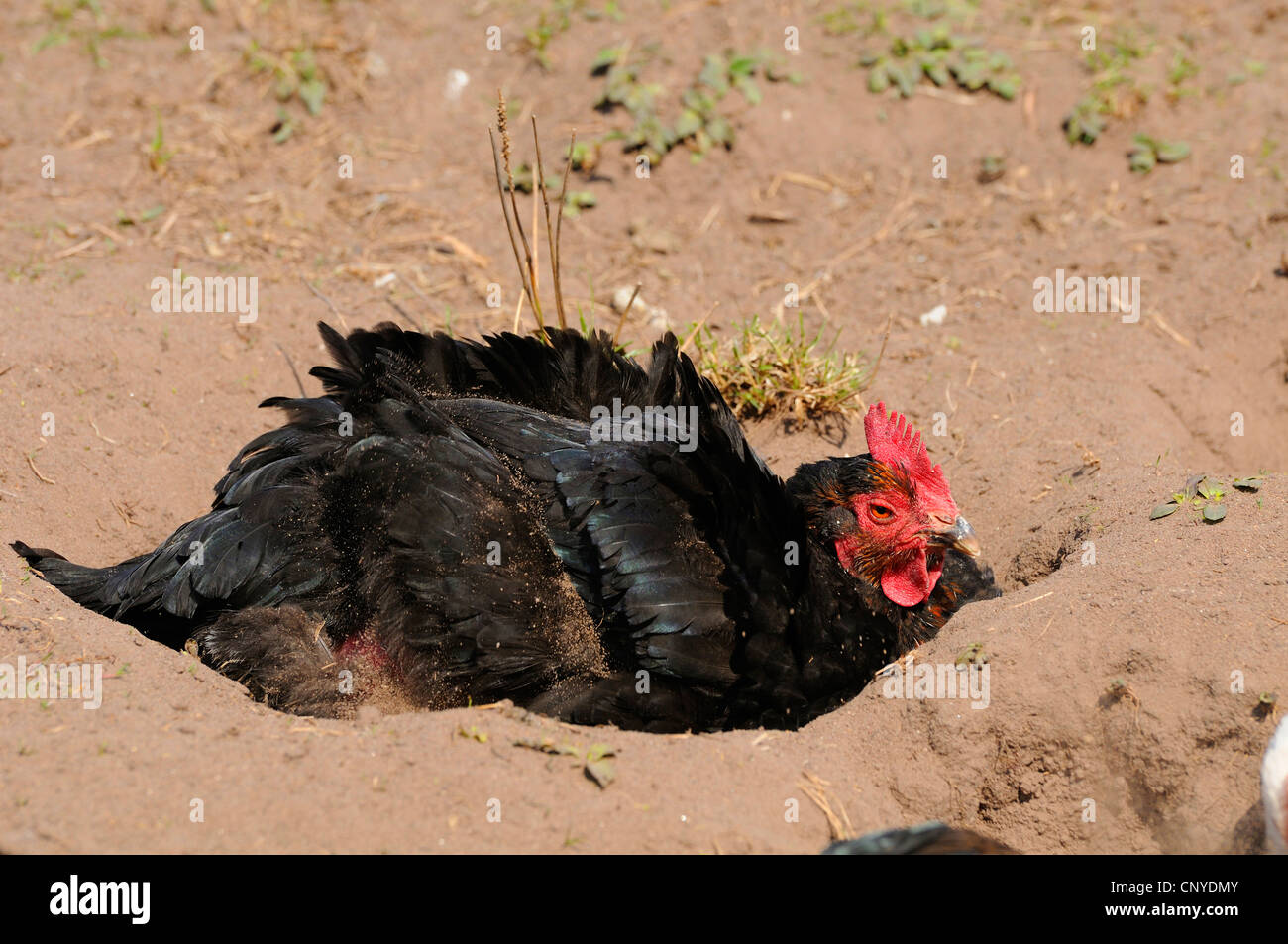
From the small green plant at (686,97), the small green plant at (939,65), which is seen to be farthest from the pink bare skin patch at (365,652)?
the small green plant at (939,65)

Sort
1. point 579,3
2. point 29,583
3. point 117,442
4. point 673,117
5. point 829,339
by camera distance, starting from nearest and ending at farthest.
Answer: point 29,583 < point 117,442 < point 829,339 < point 673,117 < point 579,3

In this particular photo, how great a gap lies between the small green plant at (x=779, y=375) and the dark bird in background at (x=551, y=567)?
1.26m

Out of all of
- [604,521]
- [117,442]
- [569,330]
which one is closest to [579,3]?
[569,330]

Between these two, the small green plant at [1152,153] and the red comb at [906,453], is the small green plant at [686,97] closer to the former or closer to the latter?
the small green plant at [1152,153]

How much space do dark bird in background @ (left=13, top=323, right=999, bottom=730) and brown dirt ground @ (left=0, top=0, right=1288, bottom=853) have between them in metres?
0.29

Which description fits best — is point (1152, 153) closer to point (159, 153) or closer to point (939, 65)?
point (939, 65)

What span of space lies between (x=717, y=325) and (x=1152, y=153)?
3.58m

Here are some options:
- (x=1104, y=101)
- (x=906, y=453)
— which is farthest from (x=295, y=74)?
(x=1104, y=101)

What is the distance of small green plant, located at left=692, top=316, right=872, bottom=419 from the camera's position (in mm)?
5676

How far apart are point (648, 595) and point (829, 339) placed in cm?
315

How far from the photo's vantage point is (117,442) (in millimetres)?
5414

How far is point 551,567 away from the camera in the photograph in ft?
13.0
